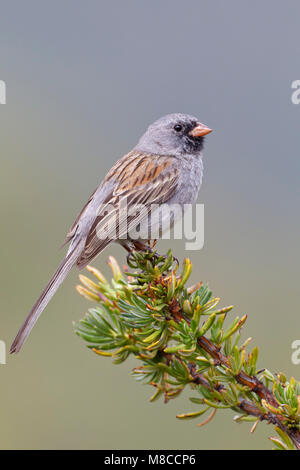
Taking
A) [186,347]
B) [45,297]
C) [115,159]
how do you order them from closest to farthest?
[186,347] < [45,297] < [115,159]

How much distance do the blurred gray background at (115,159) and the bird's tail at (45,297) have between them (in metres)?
1.01

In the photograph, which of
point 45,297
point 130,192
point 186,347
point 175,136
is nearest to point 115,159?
point 175,136

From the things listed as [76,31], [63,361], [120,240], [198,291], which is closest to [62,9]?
[76,31]

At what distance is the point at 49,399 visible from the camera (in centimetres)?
385

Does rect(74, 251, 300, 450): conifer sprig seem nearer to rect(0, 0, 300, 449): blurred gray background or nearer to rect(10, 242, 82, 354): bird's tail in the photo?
rect(10, 242, 82, 354): bird's tail

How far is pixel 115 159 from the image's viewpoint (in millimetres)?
7484

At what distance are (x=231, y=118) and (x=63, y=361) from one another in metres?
5.87

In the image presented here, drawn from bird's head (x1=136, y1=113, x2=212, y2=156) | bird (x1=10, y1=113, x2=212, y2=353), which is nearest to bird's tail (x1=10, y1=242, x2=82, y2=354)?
bird (x1=10, y1=113, x2=212, y2=353)

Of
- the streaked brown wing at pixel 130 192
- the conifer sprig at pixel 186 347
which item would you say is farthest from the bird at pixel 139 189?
the conifer sprig at pixel 186 347

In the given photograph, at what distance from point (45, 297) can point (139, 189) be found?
888 millimetres

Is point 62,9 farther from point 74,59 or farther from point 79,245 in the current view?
point 79,245

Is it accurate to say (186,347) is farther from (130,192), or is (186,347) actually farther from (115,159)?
(115,159)

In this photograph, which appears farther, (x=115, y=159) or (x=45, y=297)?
(x=115, y=159)

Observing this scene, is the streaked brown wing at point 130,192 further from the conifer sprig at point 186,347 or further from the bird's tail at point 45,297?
the conifer sprig at point 186,347
